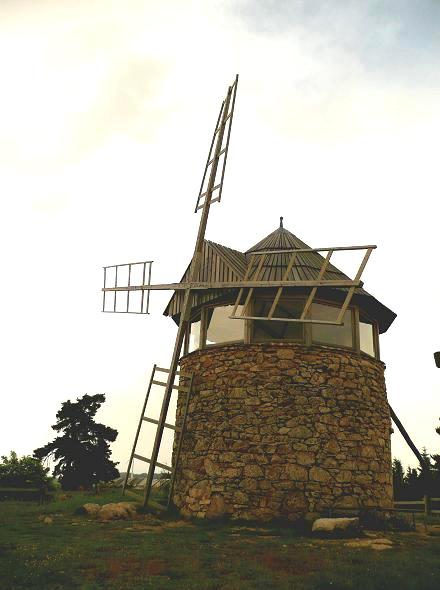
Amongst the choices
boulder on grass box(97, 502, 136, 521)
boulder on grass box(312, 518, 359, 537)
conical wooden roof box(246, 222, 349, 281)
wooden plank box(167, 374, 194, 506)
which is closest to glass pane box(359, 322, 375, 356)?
conical wooden roof box(246, 222, 349, 281)

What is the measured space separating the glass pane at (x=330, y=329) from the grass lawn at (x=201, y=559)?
184 inches

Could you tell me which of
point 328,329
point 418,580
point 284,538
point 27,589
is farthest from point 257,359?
point 27,589

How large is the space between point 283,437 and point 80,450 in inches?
448

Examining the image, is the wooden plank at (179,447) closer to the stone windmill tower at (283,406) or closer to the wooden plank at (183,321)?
the stone windmill tower at (283,406)

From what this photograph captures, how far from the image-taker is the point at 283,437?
13.9 meters

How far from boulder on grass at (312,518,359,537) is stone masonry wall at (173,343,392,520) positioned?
1.16 metres

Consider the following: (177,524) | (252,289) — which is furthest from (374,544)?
(252,289)

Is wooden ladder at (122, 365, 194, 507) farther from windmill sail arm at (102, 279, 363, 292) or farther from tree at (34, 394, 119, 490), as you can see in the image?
tree at (34, 394, 119, 490)

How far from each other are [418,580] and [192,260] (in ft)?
35.6

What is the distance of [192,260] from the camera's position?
17.1m

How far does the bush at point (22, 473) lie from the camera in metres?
21.9

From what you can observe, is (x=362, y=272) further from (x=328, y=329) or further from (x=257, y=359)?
(x=257, y=359)

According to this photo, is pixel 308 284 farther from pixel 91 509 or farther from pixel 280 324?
pixel 91 509

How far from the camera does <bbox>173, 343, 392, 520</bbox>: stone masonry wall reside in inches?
537
